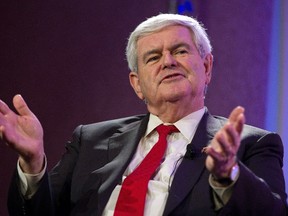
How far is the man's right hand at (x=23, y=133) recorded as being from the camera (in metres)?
1.52

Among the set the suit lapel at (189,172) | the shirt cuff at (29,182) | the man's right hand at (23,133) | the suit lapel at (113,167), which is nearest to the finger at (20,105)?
the man's right hand at (23,133)

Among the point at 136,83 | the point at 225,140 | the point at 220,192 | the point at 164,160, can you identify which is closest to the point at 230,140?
the point at 225,140

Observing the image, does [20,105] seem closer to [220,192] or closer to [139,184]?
[139,184]

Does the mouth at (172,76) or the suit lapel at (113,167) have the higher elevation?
the mouth at (172,76)

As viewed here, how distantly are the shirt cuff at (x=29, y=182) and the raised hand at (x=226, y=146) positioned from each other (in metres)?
0.61

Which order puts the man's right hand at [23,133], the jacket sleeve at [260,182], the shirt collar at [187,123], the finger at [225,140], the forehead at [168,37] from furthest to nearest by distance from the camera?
the forehead at [168,37] → the shirt collar at [187,123] → the man's right hand at [23,133] → the jacket sleeve at [260,182] → the finger at [225,140]

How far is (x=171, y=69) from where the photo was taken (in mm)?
1950

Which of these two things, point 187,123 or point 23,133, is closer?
point 23,133

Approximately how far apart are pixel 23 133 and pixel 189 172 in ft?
1.84

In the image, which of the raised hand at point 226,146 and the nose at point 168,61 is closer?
the raised hand at point 226,146

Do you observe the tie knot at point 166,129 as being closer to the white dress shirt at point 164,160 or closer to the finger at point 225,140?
the white dress shirt at point 164,160

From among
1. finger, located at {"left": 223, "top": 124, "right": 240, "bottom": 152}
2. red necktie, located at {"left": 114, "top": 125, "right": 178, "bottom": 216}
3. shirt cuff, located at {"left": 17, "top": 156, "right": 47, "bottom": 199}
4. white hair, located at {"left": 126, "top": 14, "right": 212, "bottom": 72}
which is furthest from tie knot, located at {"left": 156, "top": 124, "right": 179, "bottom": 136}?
finger, located at {"left": 223, "top": 124, "right": 240, "bottom": 152}

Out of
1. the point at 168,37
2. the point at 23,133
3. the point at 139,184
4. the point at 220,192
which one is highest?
the point at 168,37

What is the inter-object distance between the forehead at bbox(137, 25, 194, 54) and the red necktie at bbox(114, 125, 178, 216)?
0.36 metres
